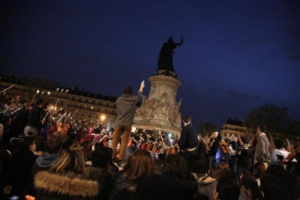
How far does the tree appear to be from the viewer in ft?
163

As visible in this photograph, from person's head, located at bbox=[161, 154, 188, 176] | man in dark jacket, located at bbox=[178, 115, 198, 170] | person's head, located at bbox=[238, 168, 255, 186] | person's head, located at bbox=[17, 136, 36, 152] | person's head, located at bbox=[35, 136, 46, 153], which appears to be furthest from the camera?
man in dark jacket, located at bbox=[178, 115, 198, 170]

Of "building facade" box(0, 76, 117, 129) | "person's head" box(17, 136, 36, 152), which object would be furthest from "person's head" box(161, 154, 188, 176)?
"building facade" box(0, 76, 117, 129)

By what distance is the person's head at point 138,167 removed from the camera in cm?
377

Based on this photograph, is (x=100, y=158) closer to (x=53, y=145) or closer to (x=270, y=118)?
(x=53, y=145)

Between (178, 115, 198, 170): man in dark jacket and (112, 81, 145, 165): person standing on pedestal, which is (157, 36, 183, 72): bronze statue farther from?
(112, 81, 145, 165): person standing on pedestal

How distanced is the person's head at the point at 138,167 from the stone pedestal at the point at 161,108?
27.9 m

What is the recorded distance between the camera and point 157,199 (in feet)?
7.33

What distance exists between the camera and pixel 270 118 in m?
50.6

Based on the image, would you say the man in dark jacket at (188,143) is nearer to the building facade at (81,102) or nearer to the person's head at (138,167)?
the person's head at (138,167)

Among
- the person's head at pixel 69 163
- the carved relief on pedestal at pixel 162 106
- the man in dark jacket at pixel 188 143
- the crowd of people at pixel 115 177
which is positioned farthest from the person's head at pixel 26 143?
the carved relief on pedestal at pixel 162 106

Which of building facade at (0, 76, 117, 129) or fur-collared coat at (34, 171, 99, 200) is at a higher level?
building facade at (0, 76, 117, 129)

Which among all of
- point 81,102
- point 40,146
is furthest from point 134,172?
point 81,102

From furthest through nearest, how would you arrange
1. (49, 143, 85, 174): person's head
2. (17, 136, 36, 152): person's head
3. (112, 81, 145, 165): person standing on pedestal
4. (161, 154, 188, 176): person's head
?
(112, 81, 145, 165): person standing on pedestal, (17, 136, 36, 152): person's head, (161, 154, 188, 176): person's head, (49, 143, 85, 174): person's head

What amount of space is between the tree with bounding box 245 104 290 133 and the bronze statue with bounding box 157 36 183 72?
22.7 meters
